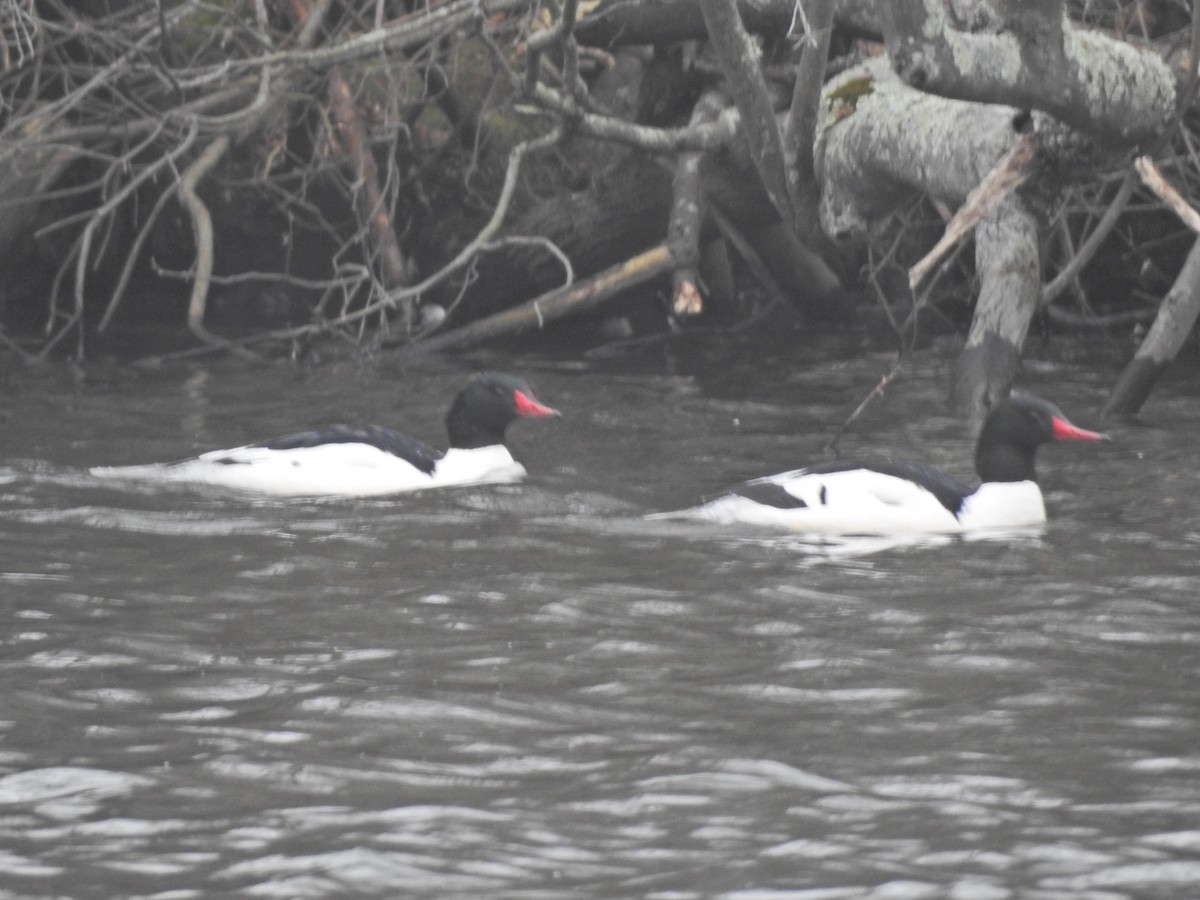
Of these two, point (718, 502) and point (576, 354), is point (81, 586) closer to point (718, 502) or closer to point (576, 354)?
point (718, 502)

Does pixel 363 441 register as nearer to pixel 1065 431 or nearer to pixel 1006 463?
pixel 1006 463

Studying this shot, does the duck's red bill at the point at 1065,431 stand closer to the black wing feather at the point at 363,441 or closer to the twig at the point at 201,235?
the black wing feather at the point at 363,441

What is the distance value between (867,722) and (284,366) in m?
8.18

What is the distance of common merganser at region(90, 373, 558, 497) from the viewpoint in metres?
8.96

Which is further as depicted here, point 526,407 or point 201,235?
point 201,235

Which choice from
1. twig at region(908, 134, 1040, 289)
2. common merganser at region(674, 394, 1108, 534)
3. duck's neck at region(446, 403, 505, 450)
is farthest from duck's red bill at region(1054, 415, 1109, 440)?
duck's neck at region(446, 403, 505, 450)

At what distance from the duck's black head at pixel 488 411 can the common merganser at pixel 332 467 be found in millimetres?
192

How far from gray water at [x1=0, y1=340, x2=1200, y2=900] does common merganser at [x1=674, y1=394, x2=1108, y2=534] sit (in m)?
0.17

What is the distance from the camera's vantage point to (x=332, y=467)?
899 cm

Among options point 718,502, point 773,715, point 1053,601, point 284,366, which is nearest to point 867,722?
point 773,715

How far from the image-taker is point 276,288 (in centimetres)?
1602

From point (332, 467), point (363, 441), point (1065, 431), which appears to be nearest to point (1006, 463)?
point (1065, 431)

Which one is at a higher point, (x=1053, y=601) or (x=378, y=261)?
(x=378, y=261)

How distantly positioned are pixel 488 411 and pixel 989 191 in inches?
105
